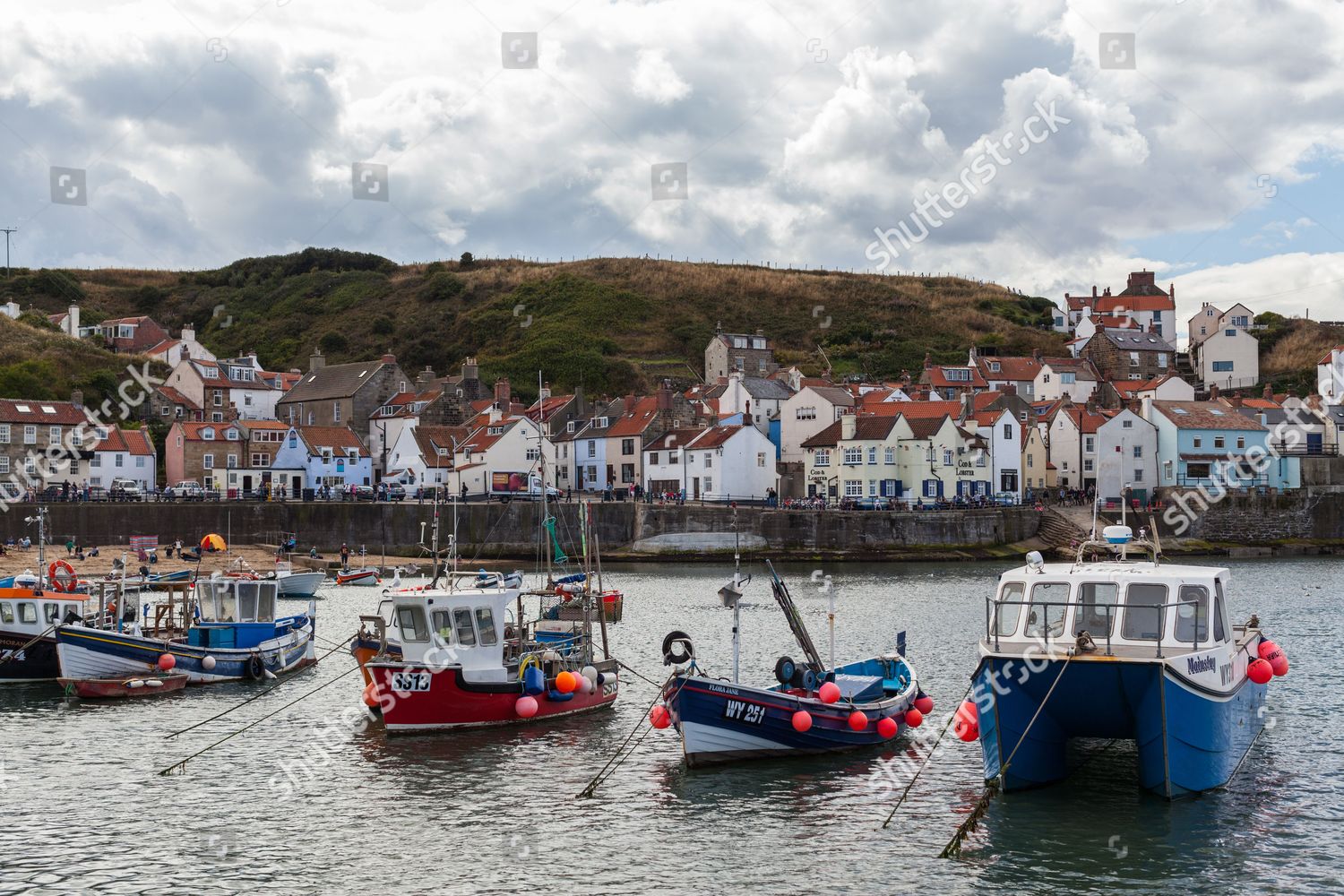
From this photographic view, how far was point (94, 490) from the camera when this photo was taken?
8731 cm

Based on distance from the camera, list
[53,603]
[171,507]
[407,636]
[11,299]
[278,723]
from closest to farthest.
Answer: [407,636]
[278,723]
[53,603]
[171,507]
[11,299]

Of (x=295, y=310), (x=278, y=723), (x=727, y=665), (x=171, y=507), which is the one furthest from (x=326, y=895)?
(x=295, y=310)

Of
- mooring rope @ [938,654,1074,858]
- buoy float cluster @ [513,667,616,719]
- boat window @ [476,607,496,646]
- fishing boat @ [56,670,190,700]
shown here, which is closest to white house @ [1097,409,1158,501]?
buoy float cluster @ [513,667,616,719]

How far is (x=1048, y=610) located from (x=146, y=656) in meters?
25.6

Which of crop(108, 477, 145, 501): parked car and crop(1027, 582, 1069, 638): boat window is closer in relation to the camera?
crop(1027, 582, 1069, 638): boat window

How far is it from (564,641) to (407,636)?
5.83m

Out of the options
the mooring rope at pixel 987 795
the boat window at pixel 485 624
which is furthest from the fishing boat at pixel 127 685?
the mooring rope at pixel 987 795

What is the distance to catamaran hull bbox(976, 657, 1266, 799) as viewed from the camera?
20375 millimetres

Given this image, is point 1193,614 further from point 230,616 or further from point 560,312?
point 560,312

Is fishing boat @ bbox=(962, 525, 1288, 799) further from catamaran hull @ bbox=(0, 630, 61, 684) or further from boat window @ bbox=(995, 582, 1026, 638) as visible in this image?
catamaran hull @ bbox=(0, 630, 61, 684)

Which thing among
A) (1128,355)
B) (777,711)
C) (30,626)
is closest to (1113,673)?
(777,711)

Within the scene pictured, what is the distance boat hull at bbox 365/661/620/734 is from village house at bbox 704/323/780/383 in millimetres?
100303

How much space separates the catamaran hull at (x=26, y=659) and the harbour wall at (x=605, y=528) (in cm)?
4274

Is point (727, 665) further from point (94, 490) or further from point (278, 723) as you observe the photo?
point (94, 490)
